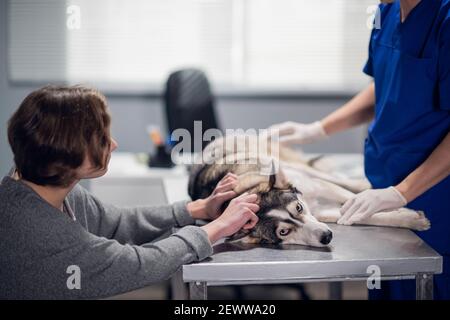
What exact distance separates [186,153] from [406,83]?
4.96 feet

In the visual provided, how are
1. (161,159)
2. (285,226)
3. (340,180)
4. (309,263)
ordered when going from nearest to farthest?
1. (309,263)
2. (285,226)
3. (340,180)
4. (161,159)

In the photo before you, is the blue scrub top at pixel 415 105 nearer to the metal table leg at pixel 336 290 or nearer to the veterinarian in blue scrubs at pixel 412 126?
the veterinarian in blue scrubs at pixel 412 126

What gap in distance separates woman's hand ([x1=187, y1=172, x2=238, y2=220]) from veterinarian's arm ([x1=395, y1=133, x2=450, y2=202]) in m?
0.38

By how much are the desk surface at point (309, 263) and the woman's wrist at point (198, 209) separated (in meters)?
0.18

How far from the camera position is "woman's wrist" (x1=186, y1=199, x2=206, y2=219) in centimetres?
158

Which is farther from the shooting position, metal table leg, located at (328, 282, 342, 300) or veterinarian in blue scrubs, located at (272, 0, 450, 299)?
metal table leg, located at (328, 282, 342, 300)

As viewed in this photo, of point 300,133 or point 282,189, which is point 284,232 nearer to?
point 282,189

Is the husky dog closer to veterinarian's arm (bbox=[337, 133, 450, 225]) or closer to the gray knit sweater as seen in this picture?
veterinarian's arm (bbox=[337, 133, 450, 225])

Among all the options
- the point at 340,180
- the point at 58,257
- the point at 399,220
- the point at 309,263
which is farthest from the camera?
the point at 340,180

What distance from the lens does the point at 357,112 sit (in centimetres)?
201

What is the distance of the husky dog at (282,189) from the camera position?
1.45 metres

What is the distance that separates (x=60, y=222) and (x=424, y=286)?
0.73 meters

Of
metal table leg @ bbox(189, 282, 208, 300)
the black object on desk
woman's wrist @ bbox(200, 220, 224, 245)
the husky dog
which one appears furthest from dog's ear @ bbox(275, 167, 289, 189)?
the black object on desk

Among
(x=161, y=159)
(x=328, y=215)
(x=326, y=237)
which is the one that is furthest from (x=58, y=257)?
(x=161, y=159)
